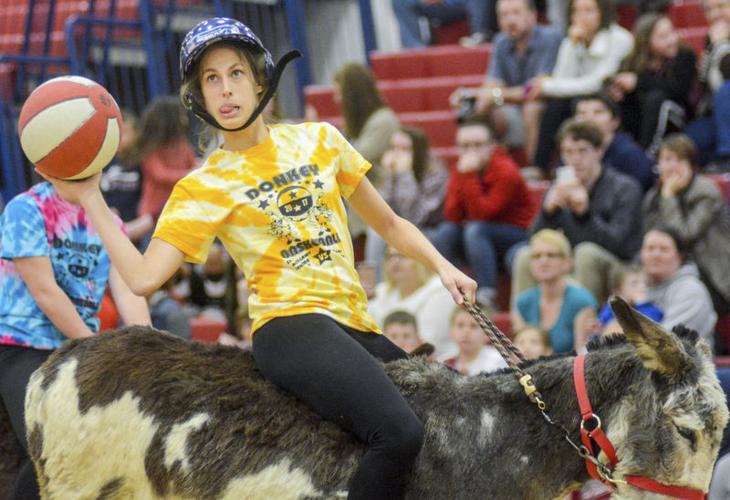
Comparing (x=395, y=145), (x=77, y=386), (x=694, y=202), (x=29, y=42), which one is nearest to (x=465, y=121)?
(x=395, y=145)

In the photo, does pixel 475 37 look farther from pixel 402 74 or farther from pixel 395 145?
pixel 395 145

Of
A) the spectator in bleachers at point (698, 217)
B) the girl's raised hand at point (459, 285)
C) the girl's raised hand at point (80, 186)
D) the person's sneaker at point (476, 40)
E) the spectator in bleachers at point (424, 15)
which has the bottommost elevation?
the spectator in bleachers at point (698, 217)

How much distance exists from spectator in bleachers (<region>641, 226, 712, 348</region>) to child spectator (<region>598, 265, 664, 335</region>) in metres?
0.10

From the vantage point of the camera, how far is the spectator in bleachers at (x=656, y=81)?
34.0ft

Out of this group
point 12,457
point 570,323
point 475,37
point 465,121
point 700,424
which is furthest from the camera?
point 475,37

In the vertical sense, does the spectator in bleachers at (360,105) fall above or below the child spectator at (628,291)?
above

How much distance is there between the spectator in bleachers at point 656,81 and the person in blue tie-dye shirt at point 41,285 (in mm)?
5677

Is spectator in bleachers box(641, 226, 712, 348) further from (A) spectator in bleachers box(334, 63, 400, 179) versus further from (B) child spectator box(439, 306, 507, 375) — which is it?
(A) spectator in bleachers box(334, 63, 400, 179)

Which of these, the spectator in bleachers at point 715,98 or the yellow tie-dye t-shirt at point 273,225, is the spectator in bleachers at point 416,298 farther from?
the yellow tie-dye t-shirt at point 273,225

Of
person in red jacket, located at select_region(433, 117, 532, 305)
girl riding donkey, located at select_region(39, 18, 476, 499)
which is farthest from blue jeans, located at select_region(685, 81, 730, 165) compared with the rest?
girl riding donkey, located at select_region(39, 18, 476, 499)

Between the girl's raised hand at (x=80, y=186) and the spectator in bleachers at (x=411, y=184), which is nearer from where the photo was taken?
the girl's raised hand at (x=80, y=186)

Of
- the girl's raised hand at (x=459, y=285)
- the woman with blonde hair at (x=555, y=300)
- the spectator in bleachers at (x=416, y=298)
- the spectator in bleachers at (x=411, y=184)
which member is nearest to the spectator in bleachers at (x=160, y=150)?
the spectator in bleachers at (x=411, y=184)

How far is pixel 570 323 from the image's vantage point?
889cm

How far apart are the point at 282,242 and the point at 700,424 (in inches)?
63.5
